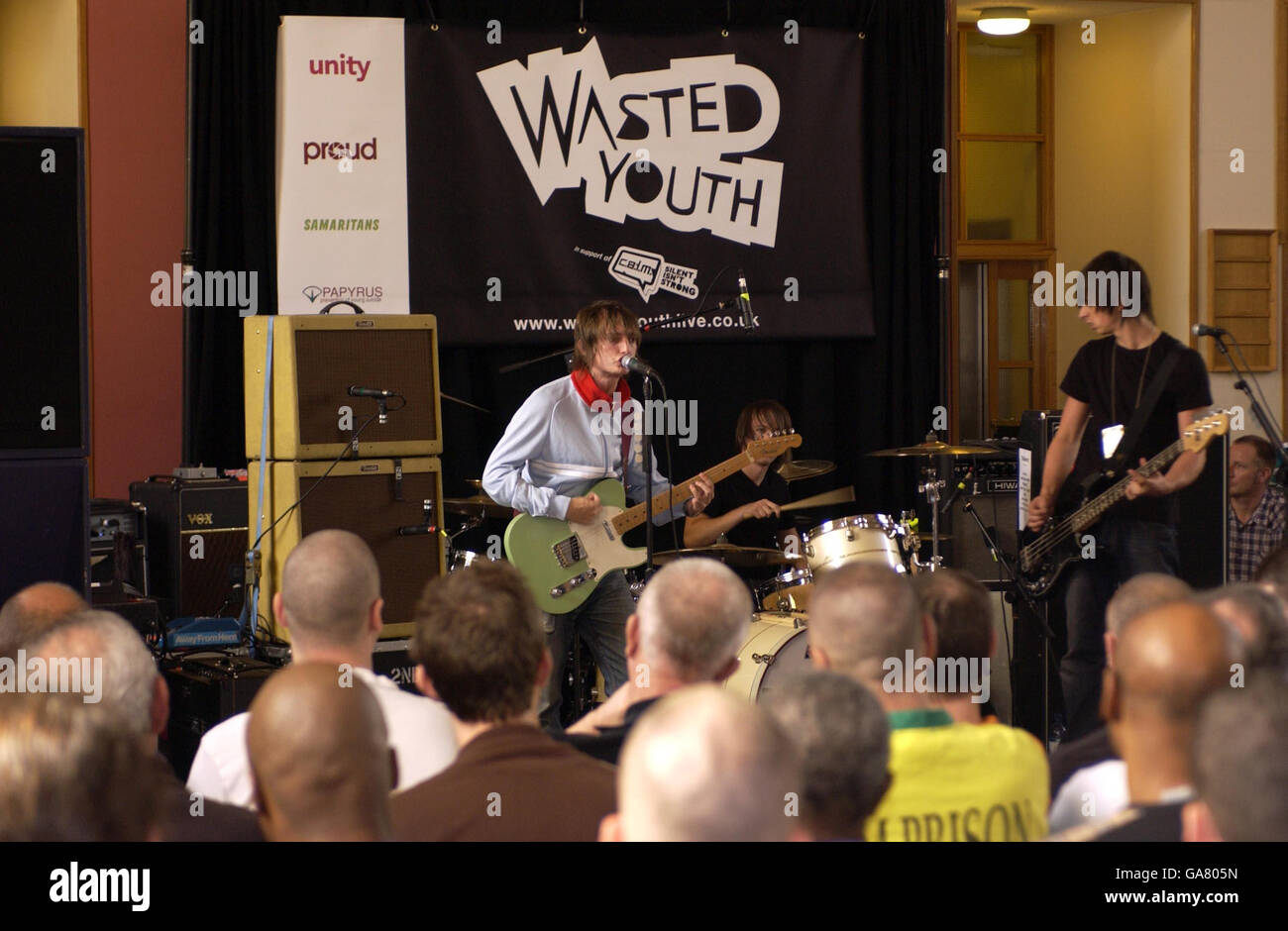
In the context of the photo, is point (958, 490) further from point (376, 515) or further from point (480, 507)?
point (376, 515)

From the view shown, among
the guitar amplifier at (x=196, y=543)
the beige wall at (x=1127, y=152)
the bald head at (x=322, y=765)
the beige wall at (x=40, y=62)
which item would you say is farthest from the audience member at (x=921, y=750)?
the beige wall at (x=1127, y=152)

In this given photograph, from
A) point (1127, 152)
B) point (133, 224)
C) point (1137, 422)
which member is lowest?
point (1137, 422)

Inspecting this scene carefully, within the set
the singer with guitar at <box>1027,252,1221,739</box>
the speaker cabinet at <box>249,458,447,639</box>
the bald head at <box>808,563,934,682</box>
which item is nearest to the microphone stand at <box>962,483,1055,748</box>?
the singer with guitar at <box>1027,252,1221,739</box>

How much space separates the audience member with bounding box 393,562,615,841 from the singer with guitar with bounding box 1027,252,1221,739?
2912 millimetres

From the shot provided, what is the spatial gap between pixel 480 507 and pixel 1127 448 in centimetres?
246

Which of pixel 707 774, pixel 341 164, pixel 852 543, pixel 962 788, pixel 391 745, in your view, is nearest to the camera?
pixel 707 774

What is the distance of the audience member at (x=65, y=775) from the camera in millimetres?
1560

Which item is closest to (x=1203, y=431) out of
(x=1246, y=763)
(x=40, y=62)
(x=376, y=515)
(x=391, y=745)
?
(x=376, y=515)

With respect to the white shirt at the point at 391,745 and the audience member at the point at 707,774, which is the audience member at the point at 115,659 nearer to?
the white shirt at the point at 391,745

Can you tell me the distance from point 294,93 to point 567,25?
1.28m

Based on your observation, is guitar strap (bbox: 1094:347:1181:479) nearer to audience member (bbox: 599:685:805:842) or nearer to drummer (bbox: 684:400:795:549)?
drummer (bbox: 684:400:795:549)

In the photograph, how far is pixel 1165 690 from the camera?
6.47 ft

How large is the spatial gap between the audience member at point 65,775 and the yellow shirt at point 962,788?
38.4 inches
